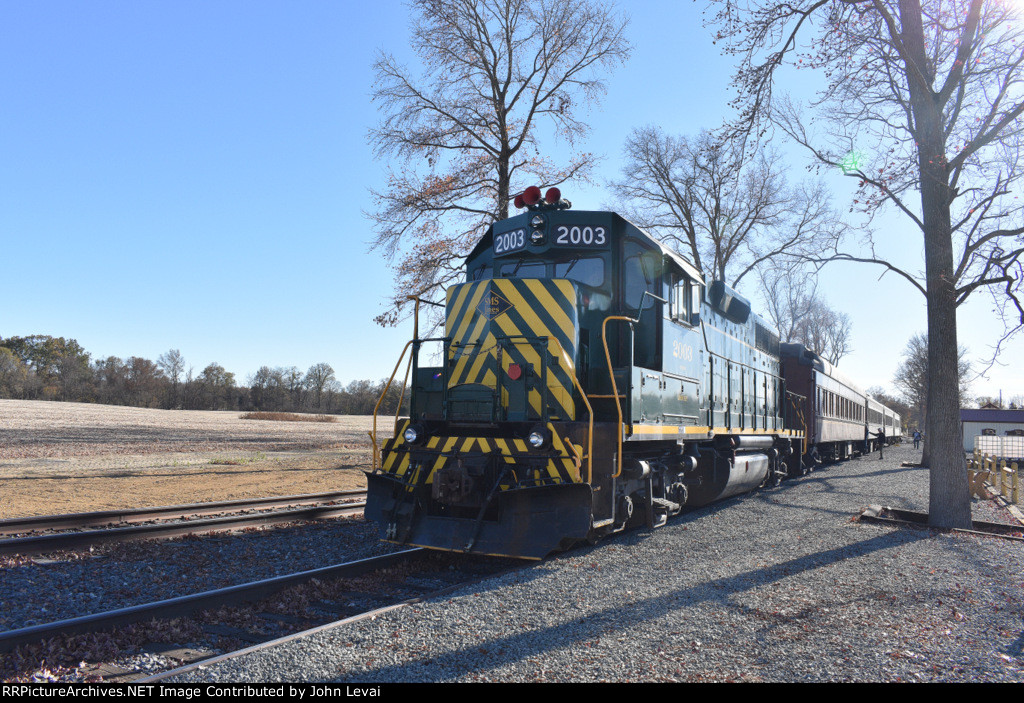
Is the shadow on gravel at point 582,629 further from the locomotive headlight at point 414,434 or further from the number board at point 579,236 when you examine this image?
the number board at point 579,236

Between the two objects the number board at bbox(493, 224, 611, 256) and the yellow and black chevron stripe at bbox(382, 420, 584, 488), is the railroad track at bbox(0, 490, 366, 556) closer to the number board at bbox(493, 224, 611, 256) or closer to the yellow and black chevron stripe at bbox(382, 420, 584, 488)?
the yellow and black chevron stripe at bbox(382, 420, 584, 488)

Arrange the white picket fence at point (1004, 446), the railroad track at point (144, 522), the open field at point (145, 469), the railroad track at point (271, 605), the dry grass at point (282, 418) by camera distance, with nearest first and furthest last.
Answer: the railroad track at point (271, 605) < the railroad track at point (144, 522) < the open field at point (145, 469) < the white picket fence at point (1004, 446) < the dry grass at point (282, 418)

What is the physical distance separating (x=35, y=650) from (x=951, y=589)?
7.06 meters

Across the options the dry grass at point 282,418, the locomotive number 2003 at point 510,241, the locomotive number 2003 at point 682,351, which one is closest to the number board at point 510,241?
the locomotive number 2003 at point 510,241

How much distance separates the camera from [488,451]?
6293mm

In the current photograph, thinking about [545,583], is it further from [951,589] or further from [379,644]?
[951,589]

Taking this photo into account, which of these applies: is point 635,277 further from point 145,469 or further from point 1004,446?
point 1004,446

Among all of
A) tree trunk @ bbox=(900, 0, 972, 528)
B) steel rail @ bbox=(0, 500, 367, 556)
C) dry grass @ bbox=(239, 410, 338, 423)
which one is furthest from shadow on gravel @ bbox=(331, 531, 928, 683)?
dry grass @ bbox=(239, 410, 338, 423)

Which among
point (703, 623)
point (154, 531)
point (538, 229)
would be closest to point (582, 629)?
point (703, 623)

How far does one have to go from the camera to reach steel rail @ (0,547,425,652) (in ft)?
12.9

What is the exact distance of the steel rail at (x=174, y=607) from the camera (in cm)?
393

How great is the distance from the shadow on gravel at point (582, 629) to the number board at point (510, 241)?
13.4ft

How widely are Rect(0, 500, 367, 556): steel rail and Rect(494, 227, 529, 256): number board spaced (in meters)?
4.59

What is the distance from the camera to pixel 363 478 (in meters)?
15.0
